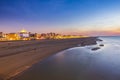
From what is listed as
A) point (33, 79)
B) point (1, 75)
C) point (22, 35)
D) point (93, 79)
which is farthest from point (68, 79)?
point (22, 35)

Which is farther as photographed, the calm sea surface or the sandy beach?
the sandy beach

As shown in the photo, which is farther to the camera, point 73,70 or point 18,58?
point 18,58

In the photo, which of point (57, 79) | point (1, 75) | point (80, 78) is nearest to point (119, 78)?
point (80, 78)

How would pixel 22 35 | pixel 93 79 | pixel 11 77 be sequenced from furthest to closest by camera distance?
pixel 22 35
pixel 93 79
pixel 11 77

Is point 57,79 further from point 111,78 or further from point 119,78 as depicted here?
point 119,78

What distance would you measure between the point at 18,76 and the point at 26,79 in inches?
38.9

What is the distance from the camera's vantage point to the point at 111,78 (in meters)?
12.8

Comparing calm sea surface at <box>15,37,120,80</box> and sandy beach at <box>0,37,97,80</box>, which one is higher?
sandy beach at <box>0,37,97,80</box>

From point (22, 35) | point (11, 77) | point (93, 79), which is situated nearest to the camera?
point (11, 77)

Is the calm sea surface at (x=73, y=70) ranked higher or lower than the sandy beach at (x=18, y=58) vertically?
lower

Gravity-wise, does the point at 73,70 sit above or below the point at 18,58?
below

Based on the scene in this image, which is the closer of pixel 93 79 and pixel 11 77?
pixel 11 77

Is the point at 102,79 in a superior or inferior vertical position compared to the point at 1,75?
inferior

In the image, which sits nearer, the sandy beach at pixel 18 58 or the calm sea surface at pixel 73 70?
the calm sea surface at pixel 73 70
